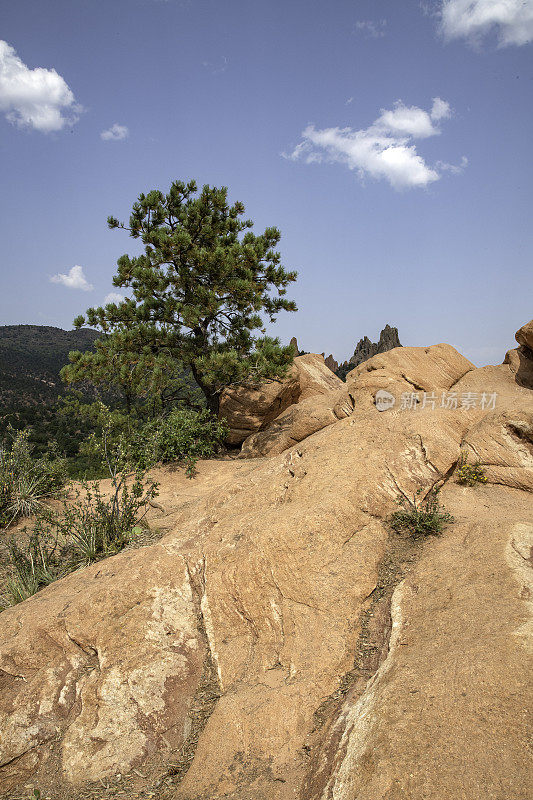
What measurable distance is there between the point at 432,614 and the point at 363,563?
0.82m

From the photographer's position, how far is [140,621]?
13.4 ft

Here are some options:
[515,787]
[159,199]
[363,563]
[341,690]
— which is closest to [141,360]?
[159,199]

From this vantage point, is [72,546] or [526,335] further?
[526,335]

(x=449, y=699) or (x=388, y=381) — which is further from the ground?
(x=388, y=381)

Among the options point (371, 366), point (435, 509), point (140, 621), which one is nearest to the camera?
point (140, 621)

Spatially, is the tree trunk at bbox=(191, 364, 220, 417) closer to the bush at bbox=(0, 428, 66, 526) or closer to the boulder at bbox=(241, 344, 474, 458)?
the boulder at bbox=(241, 344, 474, 458)

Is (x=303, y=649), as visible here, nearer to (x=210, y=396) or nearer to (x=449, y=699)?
(x=449, y=699)

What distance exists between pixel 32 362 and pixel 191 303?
34.0 meters

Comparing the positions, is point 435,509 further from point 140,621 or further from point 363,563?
point 140,621

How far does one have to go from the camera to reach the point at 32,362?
40875 millimetres

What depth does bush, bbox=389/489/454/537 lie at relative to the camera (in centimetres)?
442

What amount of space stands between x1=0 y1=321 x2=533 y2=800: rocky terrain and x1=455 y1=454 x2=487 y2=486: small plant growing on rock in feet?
0.34

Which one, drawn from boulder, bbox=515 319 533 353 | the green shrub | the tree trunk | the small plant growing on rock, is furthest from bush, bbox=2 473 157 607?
boulder, bbox=515 319 533 353

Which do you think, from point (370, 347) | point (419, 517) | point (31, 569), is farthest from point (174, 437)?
point (370, 347)
